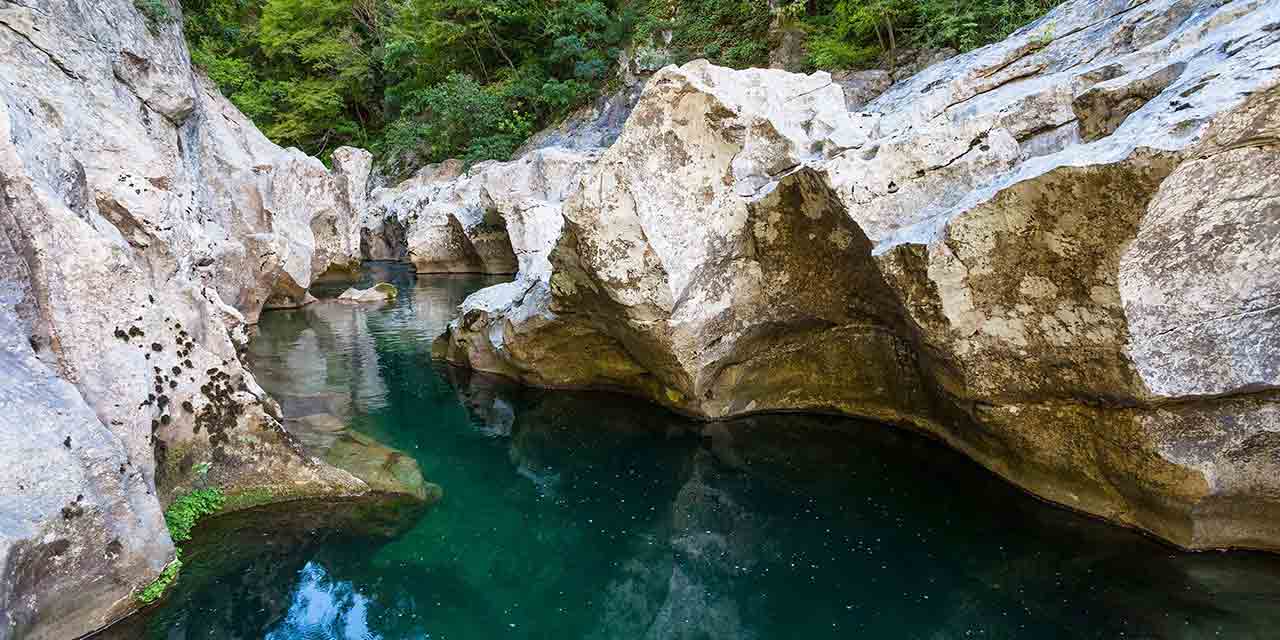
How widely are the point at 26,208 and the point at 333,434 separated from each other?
4.85 metres

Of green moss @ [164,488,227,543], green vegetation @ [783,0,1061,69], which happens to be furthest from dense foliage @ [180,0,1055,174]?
green moss @ [164,488,227,543]

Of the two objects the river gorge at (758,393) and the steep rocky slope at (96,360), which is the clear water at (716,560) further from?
the steep rocky slope at (96,360)

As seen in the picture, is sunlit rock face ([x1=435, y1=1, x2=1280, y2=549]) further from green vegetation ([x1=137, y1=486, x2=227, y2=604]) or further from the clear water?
green vegetation ([x1=137, y1=486, x2=227, y2=604])

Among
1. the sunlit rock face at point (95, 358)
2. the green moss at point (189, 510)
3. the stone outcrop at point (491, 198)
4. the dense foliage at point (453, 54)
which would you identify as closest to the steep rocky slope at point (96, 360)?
the sunlit rock face at point (95, 358)

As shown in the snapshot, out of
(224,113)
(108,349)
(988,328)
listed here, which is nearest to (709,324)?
(988,328)

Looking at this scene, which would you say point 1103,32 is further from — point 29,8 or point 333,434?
point 29,8

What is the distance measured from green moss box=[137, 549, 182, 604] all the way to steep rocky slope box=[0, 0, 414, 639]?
0.22 feet

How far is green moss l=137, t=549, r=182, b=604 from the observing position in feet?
17.8

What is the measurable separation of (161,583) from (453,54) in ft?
121

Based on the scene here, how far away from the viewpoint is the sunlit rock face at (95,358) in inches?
187

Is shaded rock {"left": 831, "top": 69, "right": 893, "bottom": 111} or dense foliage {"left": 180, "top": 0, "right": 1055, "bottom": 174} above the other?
dense foliage {"left": 180, "top": 0, "right": 1055, "bottom": 174}

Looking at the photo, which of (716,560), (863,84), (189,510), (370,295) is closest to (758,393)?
(716,560)

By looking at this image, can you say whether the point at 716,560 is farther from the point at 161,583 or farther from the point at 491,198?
the point at 491,198

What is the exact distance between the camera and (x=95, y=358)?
5.98m
